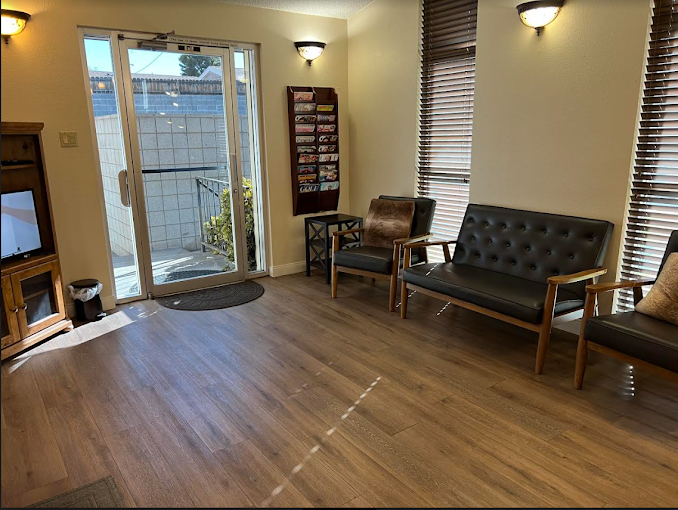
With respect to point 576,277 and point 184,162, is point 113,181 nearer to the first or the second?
point 184,162

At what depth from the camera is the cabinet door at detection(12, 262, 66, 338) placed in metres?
3.29

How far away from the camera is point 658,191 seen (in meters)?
3.06

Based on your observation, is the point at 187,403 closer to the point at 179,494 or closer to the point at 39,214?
the point at 179,494

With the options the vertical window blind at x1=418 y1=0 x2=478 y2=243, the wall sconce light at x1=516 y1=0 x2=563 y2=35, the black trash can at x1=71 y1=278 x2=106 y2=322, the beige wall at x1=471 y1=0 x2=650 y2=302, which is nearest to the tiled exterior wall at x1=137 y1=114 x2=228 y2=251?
the black trash can at x1=71 y1=278 x2=106 y2=322

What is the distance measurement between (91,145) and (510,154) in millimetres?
3113

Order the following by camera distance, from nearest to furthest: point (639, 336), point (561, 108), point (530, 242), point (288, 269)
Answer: point (639, 336) → point (561, 108) → point (530, 242) → point (288, 269)

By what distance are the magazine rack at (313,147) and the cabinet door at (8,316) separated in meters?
2.55

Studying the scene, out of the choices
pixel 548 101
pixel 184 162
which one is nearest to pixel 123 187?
pixel 184 162

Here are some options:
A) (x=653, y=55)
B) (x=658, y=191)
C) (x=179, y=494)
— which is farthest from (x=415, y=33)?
(x=179, y=494)

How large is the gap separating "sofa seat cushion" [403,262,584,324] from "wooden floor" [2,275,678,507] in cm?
34

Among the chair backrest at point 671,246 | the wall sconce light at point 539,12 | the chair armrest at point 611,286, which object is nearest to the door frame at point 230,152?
the wall sconce light at point 539,12

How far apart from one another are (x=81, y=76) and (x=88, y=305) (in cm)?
169

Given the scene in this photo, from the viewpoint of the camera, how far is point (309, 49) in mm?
4695

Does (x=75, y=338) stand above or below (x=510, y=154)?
below
